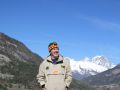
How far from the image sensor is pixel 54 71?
14102mm

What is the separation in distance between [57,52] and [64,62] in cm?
49

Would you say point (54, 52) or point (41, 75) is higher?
point (54, 52)

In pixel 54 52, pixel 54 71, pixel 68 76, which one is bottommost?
pixel 68 76

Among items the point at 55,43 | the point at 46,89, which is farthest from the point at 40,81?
the point at 55,43

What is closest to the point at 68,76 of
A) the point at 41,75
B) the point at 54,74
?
the point at 54,74

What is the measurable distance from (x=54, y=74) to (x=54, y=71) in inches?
4.3

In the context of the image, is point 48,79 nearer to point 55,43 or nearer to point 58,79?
point 58,79

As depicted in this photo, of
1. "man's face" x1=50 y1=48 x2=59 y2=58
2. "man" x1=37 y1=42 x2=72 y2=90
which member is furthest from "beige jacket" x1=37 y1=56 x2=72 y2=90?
"man's face" x1=50 y1=48 x2=59 y2=58

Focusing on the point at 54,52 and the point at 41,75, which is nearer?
the point at 54,52

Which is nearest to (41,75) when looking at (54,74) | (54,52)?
(54,74)

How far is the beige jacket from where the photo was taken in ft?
45.9

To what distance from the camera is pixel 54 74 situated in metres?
14.1

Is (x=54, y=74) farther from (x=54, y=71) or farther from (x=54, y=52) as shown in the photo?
(x=54, y=52)

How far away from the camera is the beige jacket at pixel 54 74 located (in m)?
14.0
